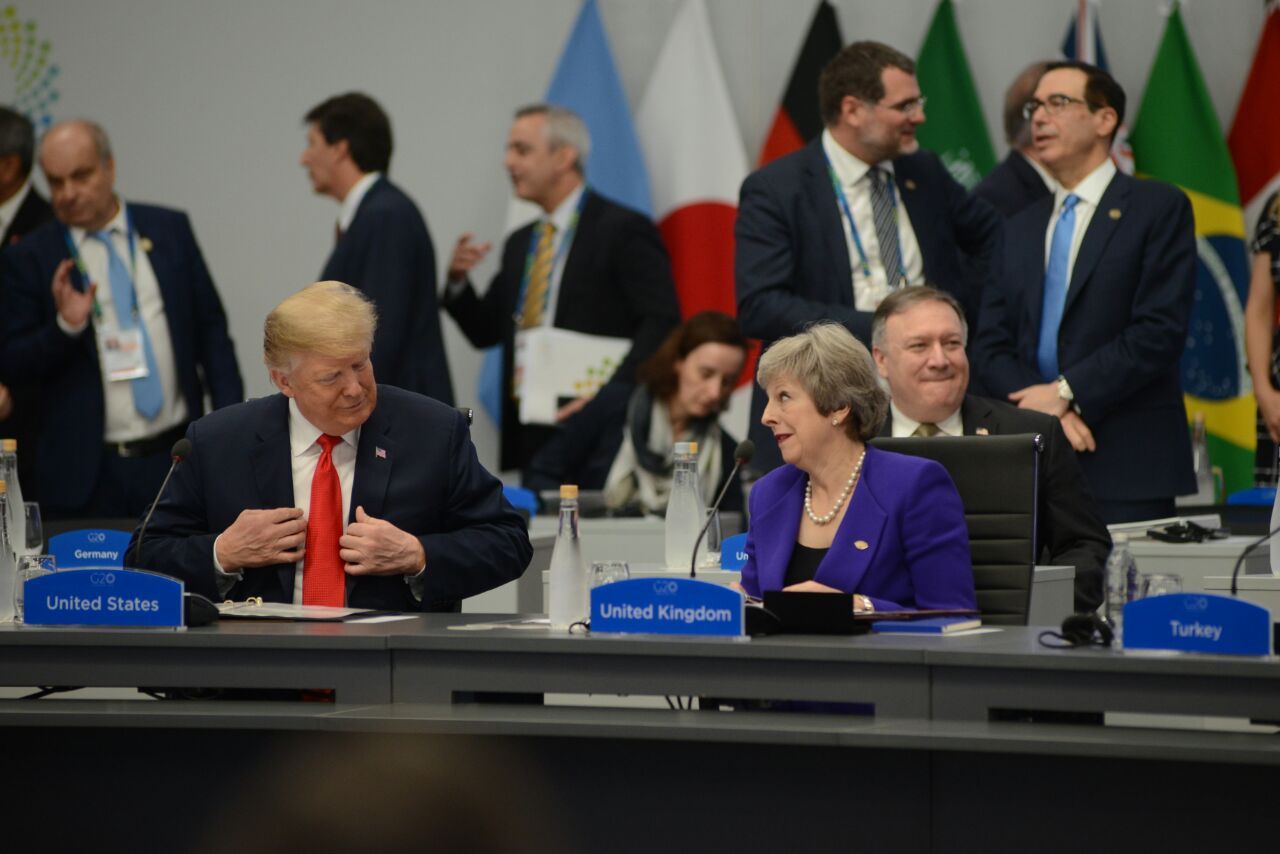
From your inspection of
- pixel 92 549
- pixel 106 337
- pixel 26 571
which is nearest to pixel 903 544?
pixel 26 571

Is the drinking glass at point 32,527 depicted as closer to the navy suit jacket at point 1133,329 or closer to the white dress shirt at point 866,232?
the white dress shirt at point 866,232

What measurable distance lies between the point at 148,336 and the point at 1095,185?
10.4 ft

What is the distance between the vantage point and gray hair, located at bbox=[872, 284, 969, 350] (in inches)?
159

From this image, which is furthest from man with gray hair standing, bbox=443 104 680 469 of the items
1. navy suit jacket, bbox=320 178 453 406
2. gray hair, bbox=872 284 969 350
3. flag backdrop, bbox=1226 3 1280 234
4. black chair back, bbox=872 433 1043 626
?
black chair back, bbox=872 433 1043 626

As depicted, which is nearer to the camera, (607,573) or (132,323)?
(607,573)

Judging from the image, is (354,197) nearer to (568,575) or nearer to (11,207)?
(11,207)

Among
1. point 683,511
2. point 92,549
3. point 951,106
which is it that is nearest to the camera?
point 92,549

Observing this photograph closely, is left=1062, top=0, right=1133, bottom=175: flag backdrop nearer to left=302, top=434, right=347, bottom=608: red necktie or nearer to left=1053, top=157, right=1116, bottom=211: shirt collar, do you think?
left=1053, top=157, right=1116, bottom=211: shirt collar

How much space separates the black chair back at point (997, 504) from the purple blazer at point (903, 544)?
0.28 meters

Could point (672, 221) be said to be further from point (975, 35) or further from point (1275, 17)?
point (1275, 17)

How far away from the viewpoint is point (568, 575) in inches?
113

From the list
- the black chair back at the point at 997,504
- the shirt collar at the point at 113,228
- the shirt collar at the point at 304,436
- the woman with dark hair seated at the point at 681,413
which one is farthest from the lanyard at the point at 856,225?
the shirt collar at the point at 113,228

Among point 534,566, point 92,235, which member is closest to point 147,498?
point 92,235

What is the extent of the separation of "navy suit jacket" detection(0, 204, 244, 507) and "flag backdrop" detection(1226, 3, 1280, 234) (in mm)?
3803
